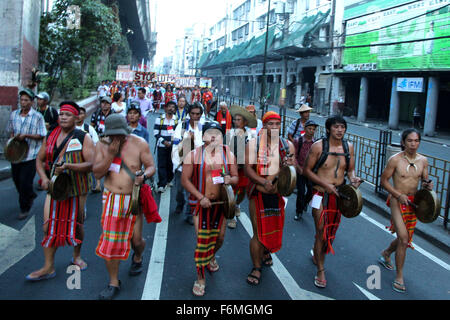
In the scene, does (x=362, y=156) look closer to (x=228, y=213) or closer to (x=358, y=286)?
(x=358, y=286)

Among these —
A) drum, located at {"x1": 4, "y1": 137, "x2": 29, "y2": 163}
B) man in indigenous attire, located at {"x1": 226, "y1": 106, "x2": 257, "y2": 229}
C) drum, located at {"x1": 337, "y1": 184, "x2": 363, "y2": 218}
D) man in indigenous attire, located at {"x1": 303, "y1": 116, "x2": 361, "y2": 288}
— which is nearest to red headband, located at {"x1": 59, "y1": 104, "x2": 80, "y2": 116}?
drum, located at {"x1": 4, "y1": 137, "x2": 29, "y2": 163}

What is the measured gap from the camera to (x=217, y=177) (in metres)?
4.29

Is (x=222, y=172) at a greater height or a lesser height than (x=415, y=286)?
greater

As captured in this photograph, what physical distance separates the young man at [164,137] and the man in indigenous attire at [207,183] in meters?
3.76

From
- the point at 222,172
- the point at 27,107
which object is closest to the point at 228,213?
the point at 222,172

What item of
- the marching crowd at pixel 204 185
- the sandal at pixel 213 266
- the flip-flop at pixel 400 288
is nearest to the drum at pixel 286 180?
the marching crowd at pixel 204 185

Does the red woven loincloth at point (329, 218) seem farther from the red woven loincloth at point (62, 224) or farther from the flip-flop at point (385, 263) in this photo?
the red woven loincloth at point (62, 224)

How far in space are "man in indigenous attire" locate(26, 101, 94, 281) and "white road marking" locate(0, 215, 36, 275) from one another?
744 mm

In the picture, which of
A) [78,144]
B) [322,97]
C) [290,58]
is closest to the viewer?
[78,144]

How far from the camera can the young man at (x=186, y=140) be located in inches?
251

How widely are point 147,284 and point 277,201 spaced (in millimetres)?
1692

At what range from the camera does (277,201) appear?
473cm

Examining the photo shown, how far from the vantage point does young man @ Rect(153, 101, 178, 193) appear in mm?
8258

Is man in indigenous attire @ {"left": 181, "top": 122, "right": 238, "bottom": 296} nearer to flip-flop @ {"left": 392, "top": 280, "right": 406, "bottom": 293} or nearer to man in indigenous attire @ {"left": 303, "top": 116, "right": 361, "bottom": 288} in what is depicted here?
man in indigenous attire @ {"left": 303, "top": 116, "right": 361, "bottom": 288}
